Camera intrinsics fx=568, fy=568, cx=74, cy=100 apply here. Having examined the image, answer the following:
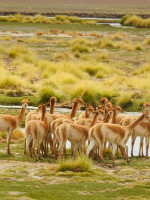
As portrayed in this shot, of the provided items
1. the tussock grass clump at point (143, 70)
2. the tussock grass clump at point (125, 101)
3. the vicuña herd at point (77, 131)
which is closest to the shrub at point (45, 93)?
the tussock grass clump at point (125, 101)

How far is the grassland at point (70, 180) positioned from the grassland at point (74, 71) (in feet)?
33.4

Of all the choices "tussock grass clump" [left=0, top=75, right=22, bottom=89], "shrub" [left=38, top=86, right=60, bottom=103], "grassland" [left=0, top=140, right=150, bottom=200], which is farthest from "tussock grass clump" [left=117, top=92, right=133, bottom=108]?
"grassland" [left=0, top=140, right=150, bottom=200]

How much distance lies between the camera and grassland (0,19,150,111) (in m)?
Answer: 24.6

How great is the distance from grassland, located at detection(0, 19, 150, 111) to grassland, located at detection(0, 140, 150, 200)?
10.2 m

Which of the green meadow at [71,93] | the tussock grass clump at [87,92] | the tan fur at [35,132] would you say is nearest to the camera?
the green meadow at [71,93]

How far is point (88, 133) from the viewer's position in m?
13.9

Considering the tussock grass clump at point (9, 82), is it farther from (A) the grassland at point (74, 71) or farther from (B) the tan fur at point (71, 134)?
(B) the tan fur at point (71, 134)

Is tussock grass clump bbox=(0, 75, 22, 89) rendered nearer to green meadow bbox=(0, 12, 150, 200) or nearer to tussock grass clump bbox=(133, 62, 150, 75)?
green meadow bbox=(0, 12, 150, 200)

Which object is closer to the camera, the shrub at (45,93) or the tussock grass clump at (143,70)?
the shrub at (45,93)

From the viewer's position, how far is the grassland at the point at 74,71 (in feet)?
80.7

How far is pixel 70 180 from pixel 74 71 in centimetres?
2076

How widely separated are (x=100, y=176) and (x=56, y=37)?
44.0 m

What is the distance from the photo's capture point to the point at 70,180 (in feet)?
38.8

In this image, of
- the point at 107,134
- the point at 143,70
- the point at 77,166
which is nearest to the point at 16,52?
the point at 143,70
